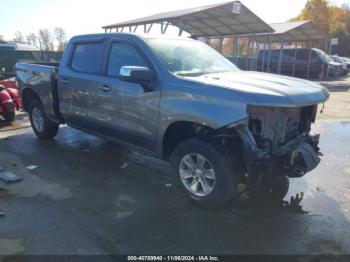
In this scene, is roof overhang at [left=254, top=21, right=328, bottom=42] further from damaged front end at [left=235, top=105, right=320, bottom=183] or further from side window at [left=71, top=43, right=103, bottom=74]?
damaged front end at [left=235, top=105, right=320, bottom=183]

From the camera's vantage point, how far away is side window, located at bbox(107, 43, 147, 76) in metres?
4.63

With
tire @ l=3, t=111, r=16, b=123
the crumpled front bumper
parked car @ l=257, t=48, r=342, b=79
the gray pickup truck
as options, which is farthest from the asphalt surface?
parked car @ l=257, t=48, r=342, b=79

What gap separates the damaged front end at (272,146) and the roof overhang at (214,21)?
11.5m

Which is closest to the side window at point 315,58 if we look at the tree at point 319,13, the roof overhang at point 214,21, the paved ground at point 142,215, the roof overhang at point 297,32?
the roof overhang at point 297,32

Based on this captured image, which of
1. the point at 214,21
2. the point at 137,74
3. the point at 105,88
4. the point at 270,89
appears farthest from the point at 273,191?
the point at 214,21

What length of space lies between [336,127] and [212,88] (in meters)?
6.18

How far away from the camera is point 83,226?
3.66 m

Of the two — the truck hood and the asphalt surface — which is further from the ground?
the truck hood

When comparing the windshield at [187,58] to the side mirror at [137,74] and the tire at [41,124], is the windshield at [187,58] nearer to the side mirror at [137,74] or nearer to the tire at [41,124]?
the side mirror at [137,74]

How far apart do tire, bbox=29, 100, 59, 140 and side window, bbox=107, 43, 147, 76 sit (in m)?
2.41

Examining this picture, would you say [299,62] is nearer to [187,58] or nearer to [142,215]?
[187,58]

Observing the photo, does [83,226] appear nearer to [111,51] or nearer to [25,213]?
[25,213]

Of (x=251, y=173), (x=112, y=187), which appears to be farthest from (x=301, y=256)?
(x=112, y=187)

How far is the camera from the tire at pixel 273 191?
4.42 meters
